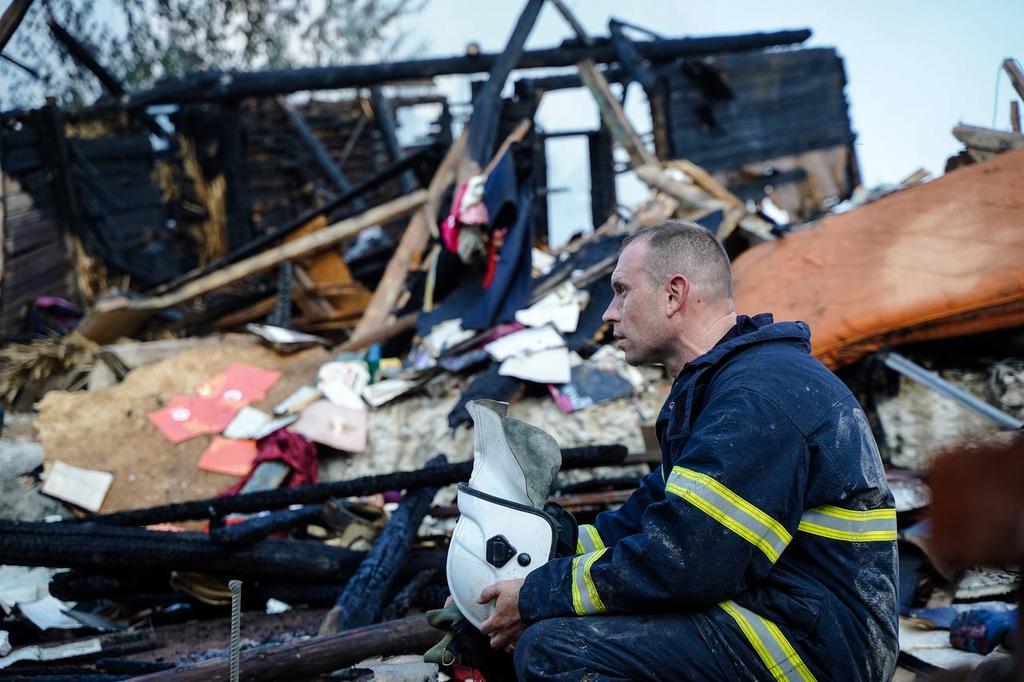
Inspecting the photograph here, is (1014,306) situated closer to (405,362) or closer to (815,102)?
(405,362)

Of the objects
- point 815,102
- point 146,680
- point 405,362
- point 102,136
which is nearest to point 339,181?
point 102,136

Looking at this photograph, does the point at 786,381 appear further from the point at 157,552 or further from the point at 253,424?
the point at 253,424

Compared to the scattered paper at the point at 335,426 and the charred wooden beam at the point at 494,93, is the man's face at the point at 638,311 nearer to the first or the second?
the scattered paper at the point at 335,426

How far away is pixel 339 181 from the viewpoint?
1245 cm

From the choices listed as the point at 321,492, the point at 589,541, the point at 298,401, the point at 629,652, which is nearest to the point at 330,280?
the point at 298,401

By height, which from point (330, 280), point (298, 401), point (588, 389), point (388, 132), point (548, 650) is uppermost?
point (388, 132)

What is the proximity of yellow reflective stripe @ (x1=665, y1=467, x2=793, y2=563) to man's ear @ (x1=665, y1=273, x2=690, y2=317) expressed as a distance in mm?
647

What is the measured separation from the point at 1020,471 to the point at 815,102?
12567 mm

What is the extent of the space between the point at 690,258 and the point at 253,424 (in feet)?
16.8

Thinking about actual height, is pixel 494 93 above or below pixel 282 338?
above

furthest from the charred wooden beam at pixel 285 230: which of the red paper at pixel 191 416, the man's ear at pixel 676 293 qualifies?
the man's ear at pixel 676 293

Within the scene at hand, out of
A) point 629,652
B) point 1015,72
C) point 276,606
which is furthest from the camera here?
point 1015,72

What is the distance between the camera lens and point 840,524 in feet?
6.71

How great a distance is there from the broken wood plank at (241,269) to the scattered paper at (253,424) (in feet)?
7.40
